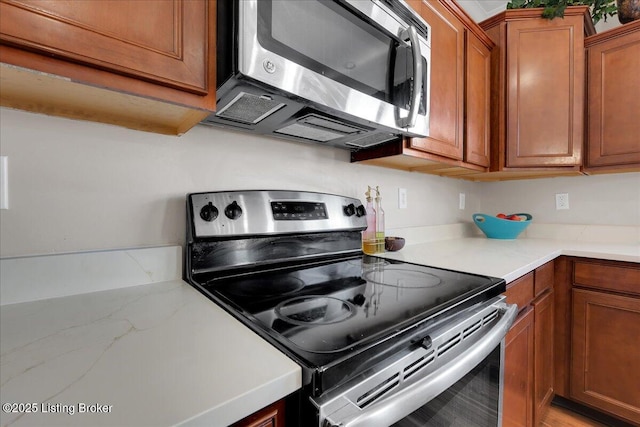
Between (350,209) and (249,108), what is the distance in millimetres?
580

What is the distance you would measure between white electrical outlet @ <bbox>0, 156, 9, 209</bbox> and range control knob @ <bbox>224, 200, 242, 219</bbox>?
483 millimetres

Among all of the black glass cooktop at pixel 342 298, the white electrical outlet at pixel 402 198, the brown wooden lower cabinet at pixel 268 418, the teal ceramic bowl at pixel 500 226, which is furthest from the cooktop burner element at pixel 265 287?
the teal ceramic bowl at pixel 500 226

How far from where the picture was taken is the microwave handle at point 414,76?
3.12 ft

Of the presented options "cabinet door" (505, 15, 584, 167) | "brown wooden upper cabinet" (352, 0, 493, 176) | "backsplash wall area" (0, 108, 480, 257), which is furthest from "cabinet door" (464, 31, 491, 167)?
"backsplash wall area" (0, 108, 480, 257)

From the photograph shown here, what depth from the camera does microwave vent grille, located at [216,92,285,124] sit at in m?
0.75

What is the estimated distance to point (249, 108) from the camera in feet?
2.66

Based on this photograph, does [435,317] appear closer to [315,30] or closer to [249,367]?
[249,367]

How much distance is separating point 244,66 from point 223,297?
0.53m

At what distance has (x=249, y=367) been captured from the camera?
398mm

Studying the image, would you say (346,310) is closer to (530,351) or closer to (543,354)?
(530,351)

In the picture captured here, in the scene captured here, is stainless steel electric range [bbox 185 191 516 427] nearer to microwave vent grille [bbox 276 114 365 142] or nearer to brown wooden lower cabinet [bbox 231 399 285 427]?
brown wooden lower cabinet [bbox 231 399 285 427]

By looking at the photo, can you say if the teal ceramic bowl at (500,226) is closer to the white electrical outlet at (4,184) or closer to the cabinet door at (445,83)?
the cabinet door at (445,83)

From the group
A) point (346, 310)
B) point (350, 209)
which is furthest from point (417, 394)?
point (350, 209)

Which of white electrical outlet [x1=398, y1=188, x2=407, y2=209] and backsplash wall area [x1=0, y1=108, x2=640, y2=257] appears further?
white electrical outlet [x1=398, y1=188, x2=407, y2=209]
